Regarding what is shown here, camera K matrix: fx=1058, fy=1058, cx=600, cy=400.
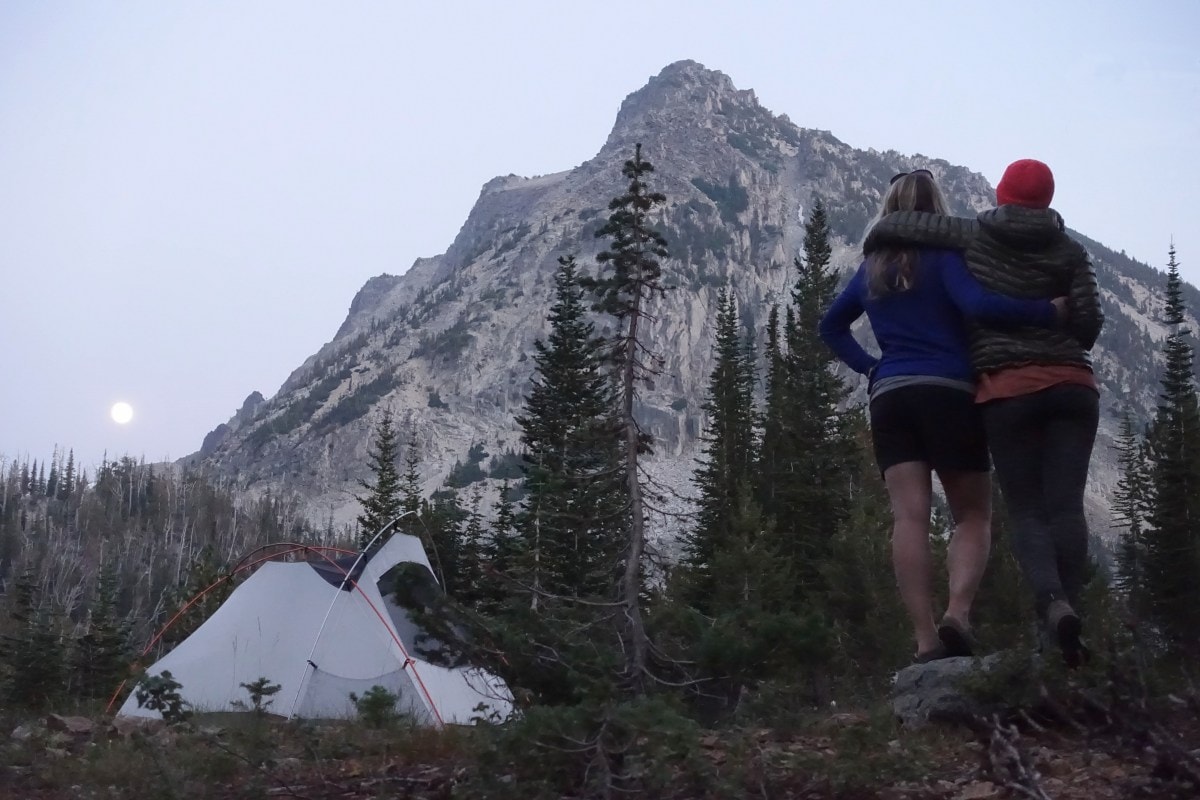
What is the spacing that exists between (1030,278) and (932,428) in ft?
2.43

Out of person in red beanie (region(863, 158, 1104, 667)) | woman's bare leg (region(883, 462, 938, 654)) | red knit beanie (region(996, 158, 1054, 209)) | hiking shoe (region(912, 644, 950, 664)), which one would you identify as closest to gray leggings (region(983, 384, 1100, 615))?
person in red beanie (region(863, 158, 1104, 667))

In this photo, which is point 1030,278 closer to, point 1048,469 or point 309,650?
point 1048,469

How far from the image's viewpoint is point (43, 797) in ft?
14.7

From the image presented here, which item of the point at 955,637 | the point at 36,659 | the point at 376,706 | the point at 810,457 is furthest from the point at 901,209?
the point at 810,457

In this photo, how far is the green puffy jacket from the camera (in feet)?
14.2

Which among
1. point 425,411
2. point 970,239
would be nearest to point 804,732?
point 970,239

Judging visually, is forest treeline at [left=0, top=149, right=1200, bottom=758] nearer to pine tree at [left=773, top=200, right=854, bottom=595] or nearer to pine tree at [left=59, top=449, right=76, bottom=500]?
pine tree at [left=773, top=200, right=854, bottom=595]

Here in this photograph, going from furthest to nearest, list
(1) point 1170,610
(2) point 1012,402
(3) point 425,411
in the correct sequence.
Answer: (3) point 425,411
(1) point 1170,610
(2) point 1012,402

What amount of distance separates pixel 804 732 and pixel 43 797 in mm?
3278

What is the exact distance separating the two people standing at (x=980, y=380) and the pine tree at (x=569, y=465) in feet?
4.80

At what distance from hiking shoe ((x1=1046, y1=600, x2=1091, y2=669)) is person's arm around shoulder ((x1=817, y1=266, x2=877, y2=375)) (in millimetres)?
1445

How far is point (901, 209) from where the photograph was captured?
192 inches

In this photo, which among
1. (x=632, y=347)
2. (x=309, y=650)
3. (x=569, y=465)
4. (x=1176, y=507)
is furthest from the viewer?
Result: (x=1176, y=507)

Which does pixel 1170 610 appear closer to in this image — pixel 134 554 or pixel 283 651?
pixel 283 651
